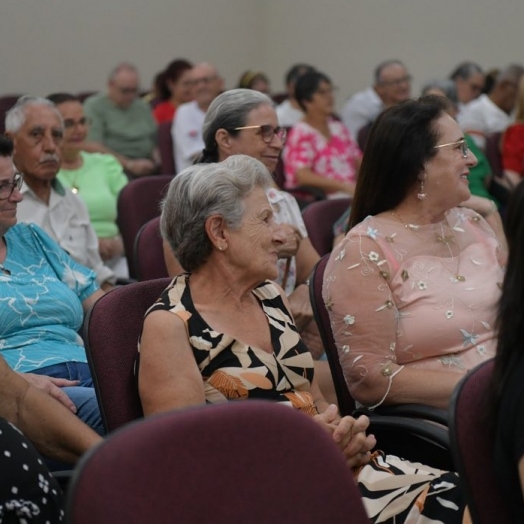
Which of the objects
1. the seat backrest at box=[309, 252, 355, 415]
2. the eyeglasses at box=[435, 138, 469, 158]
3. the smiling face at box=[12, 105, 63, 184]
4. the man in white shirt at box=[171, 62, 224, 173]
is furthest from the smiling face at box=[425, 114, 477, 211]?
the man in white shirt at box=[171, 62, 224, 173]

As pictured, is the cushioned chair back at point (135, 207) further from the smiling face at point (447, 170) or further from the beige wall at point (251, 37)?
the beige wall at point (251, 37)

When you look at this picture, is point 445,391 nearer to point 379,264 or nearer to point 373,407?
point 373,407

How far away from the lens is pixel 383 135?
2639 mm

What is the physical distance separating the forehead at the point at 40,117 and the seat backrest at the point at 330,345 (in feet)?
5.51

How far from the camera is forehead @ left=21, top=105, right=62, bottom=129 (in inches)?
154

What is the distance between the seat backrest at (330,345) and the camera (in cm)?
261

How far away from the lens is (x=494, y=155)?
6309 millimetres

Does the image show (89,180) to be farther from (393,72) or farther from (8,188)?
(393,72)

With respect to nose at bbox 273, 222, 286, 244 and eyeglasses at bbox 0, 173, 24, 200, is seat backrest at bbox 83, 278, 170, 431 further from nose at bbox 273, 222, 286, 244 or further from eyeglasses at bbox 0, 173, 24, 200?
eyeglasses at bbox 0, 173, 24, 200

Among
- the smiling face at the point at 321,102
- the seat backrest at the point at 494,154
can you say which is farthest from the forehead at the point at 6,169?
the seat backrest at the point at 494,154

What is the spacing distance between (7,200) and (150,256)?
69 cm

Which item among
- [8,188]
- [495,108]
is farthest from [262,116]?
[495,108]

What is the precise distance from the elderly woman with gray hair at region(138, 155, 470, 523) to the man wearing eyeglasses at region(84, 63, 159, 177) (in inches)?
180

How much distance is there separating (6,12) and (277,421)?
7.00 m
